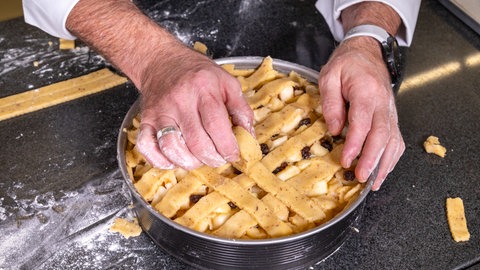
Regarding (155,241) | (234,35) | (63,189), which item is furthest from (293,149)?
(234,35)

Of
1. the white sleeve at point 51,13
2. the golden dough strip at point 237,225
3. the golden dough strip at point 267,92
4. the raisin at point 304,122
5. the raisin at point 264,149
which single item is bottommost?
the golden dough strip at point 237,225

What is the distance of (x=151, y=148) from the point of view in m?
1.07

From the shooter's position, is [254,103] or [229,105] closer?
[229,105]

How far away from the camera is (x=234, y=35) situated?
1.80 metres

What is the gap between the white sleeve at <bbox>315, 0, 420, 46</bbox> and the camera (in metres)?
1.49

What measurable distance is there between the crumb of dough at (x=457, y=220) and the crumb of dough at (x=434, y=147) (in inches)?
5.6

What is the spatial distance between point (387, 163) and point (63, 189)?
0.71m

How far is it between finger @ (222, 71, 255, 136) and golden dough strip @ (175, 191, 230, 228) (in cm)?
14

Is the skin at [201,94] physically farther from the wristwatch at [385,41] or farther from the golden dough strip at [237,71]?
the golden dough strip at [237,71]

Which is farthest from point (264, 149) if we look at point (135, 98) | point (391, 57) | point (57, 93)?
point (57, 93)

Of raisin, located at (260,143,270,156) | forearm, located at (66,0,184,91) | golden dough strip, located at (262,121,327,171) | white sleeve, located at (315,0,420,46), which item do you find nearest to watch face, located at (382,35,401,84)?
white sleeve, located at (315,0,420,46)

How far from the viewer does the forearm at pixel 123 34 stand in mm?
1241

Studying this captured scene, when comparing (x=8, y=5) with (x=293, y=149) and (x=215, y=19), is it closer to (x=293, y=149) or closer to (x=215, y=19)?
(x=215, y=19)

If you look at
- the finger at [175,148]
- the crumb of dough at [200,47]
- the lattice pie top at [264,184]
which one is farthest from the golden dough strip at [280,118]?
the crumb of dough at [200,47]
